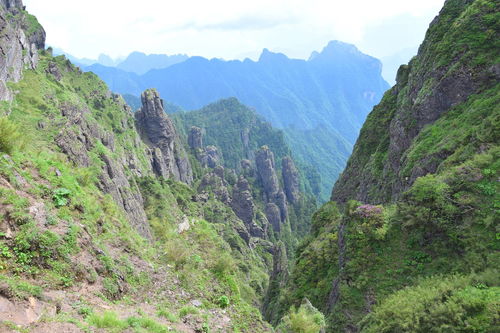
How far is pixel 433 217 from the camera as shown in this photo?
15.1 m

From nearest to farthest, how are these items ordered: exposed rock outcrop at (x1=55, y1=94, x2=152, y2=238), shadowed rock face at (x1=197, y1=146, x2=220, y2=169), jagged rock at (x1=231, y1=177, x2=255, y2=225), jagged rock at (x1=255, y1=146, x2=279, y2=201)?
exposed rock outcrop at (x1=55, y1=94, x2=152, y2=238) < jagged rock at (x1=231, y1=177, x2=255, y2=225) < jagged rock at (x1=255, y1=146, x2=279, y2=201) < shadowed rock face at (x1=197, y1=146, x2=220, y2=169)

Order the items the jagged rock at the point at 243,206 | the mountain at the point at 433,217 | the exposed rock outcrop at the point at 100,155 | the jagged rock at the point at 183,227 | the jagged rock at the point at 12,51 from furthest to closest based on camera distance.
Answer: the jagged rock at the point at 243,206 → the jagged rock at the point at 12,51 → the exposed rock outcrop at the point at 100,155 → the jagged rock at the point at 183,227 → the mountain at the point at 433,217

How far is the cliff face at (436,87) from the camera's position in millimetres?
25391

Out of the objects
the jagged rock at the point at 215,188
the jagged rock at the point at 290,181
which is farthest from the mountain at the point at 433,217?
the jagged rock at the point at 290,181

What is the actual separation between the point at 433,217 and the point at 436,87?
18.9 m

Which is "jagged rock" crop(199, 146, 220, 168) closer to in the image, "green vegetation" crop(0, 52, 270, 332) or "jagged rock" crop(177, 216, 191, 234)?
"jagged rock" crop(177, 216, 191, 234)

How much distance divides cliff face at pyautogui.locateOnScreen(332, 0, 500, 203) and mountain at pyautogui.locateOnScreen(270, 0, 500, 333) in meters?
0.10

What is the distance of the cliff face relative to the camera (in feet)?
83.3

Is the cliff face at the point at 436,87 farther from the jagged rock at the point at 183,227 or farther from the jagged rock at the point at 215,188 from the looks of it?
the jagged rock at the point at 215,188

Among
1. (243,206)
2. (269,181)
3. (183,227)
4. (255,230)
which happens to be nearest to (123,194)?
(183,227)

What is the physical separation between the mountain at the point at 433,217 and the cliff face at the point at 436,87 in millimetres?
99

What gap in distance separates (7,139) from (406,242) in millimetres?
17988

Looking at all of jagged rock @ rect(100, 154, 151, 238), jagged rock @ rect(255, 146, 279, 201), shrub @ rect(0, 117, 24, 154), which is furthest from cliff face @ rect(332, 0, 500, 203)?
jagged rock @ rect(255, 146, 279, 201)

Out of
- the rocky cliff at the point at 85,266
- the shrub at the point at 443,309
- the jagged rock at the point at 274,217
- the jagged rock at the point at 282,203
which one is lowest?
the shrub at the point at 443,309
